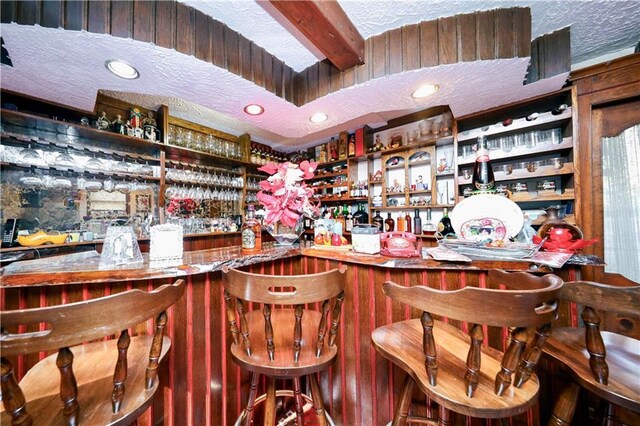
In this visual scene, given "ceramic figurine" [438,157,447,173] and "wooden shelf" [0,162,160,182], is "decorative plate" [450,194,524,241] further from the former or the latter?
"wooden shelf" [0,162,160,182]

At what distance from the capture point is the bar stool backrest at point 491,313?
23.5 inches

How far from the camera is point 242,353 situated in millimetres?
867

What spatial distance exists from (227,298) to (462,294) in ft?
2.72

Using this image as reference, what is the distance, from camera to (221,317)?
3.83 ft

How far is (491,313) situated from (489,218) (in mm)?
950

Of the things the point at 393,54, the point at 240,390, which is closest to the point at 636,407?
the point at 240,390

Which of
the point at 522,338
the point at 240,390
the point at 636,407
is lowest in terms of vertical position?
the point at 240,390

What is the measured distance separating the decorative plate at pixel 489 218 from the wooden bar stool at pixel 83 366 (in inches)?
59.7

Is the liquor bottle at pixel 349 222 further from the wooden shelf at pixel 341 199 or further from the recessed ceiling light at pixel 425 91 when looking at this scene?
the recessed ceiling light at pixel 425 91

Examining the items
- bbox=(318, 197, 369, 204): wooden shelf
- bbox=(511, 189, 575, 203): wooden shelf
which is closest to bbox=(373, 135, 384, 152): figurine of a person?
bbox=(318, 197, 369, 204): wooden shelf

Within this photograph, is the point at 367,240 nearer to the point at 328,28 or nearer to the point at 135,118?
the point at 328,28

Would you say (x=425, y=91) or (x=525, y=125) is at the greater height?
(x=425, y=91)

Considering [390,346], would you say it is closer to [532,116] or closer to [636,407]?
[636,407]

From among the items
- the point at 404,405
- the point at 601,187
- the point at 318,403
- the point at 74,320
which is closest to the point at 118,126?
the point at 74,320
